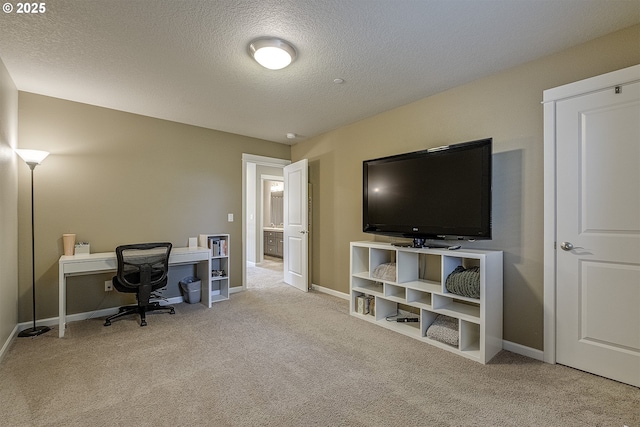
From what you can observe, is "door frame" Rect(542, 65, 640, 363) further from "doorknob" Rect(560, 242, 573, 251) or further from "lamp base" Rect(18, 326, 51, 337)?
"lamp base" Rect(18, 326, 51, 337)

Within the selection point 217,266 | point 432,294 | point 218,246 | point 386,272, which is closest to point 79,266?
point 218,246

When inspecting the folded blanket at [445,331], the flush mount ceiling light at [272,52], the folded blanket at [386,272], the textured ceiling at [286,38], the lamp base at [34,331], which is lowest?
the lamp base at [34,331]

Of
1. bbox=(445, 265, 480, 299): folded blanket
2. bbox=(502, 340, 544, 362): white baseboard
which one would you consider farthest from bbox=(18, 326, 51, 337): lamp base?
bbox=(502, 340, 544, 362): white baseboard

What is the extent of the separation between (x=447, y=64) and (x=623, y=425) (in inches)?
105

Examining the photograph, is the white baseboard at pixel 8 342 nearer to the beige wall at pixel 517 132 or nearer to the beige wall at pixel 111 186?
the beige wall at pixel 111 186

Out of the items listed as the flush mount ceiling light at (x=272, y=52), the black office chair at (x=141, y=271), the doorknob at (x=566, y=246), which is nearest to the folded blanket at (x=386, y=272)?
the doorknob at (x=566, y=246)

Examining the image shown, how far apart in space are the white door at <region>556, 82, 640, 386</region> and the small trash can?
152 inches

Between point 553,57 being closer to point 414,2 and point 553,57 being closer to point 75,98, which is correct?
point 414,2

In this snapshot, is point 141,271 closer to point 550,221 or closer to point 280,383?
point 280,383

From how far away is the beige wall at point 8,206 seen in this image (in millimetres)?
2463

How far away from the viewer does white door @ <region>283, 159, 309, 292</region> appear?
4605mm

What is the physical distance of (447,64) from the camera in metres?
2.54

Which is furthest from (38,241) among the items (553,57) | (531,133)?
(553,57)

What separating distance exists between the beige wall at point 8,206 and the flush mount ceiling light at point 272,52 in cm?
212
